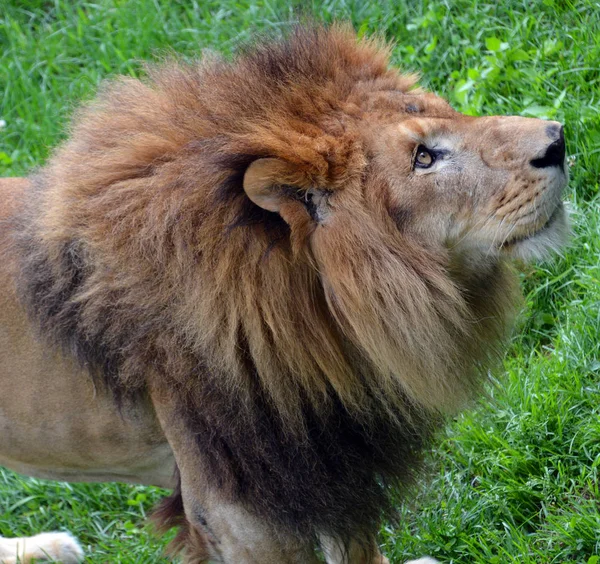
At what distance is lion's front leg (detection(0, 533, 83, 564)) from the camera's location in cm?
336

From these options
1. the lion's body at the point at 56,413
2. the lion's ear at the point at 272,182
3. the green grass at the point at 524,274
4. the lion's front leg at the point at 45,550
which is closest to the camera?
the lion's ear at the point at 272,182

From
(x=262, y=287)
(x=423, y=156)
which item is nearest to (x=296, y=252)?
(x=262, y=287)

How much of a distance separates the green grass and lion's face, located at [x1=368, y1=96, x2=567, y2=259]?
59cm

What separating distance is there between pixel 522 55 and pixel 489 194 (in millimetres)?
2095

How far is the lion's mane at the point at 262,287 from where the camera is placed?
2.19 meters

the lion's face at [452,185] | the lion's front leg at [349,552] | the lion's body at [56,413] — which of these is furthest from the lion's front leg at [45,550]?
the lion's face at [452,185]

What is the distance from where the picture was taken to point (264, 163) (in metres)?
2.13

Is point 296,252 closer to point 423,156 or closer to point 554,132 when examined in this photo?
point 423,156

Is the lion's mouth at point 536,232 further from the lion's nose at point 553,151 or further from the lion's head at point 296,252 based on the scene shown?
the lion's nose at point 553,151

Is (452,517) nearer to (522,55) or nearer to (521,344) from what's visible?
(521,344)

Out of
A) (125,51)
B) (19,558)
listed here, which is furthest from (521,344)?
(125,51)

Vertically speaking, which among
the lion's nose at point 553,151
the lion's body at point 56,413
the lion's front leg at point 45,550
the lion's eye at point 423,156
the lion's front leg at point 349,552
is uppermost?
the lion's nose at point 553,151

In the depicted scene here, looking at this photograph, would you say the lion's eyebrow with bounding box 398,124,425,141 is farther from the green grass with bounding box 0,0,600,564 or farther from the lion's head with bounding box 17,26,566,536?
the green grass with bounding box 0,0,600,564

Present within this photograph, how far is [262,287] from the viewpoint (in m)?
2.20
